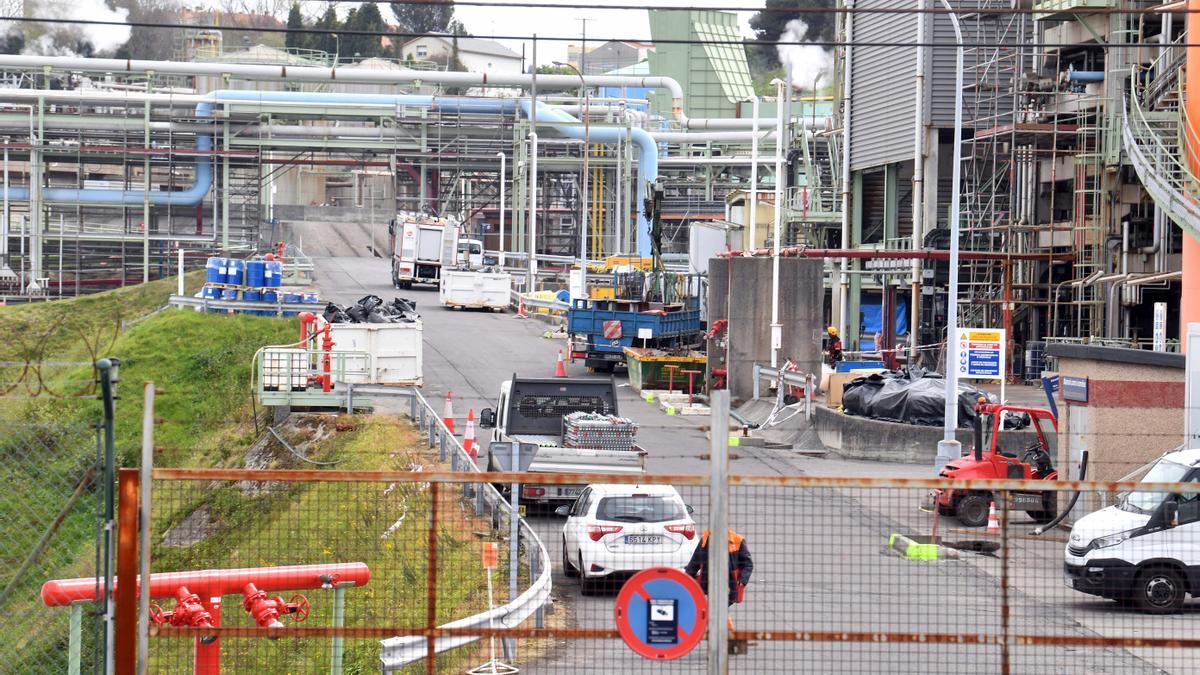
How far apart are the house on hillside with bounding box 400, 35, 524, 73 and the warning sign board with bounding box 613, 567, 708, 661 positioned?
130m

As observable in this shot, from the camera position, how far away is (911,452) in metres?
27.8

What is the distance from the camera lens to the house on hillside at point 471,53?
13775cm

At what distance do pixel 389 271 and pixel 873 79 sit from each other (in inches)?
1162

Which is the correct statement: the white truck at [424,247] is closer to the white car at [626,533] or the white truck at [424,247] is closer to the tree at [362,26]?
the white car at [626,533]

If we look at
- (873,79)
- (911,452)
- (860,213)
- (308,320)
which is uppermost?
(873,79)

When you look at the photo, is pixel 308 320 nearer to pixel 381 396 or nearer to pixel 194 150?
pixel 381 396

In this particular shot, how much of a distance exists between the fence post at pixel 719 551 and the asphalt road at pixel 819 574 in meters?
0.32

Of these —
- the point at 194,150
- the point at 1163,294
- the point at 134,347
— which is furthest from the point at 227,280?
the point at 194,150

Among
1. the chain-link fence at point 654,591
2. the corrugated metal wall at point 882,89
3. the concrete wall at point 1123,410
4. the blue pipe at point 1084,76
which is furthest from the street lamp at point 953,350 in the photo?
the corrugated metal wall at point 882,89

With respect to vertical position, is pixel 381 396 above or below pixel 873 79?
below

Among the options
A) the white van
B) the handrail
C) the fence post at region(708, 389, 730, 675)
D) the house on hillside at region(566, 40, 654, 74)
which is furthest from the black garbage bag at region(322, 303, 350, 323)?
the house on hillside at region(566, 40, 654, 74)

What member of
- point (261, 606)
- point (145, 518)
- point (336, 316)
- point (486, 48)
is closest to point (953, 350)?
point (336, 316)

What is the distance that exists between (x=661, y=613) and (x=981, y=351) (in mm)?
18048

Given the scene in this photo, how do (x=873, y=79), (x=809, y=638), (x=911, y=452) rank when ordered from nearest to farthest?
1. (x=809, y=638)
2. (x=911, y=452)
3. (x=873, y=79)
